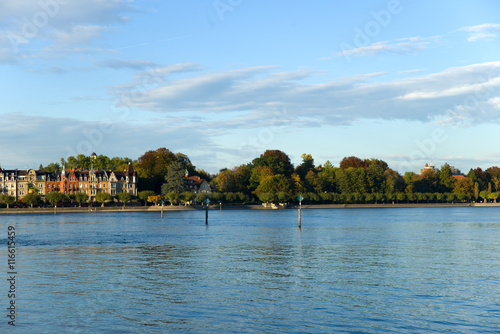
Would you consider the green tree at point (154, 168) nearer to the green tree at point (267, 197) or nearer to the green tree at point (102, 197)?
the green tree at point (102, 197)

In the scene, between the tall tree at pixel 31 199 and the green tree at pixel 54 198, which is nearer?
the tall tree at pixel 31 199

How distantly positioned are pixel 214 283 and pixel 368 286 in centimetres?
812

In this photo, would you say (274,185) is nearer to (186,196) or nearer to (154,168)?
(186,196)

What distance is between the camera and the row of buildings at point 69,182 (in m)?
186

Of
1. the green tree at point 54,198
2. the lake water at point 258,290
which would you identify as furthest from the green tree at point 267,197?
the lake water at point 258,290

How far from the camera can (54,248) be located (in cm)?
5172

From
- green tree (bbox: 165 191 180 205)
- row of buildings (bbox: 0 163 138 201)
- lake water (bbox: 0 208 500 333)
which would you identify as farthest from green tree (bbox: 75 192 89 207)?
lake water (bbox: 0 208 500 333)

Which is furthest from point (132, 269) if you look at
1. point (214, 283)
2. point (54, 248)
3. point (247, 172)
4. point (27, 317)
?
point (247, 172)

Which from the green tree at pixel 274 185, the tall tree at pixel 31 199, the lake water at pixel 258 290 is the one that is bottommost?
the lake water at pixel 258 290

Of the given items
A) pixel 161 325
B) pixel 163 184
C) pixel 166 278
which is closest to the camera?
pixel 161 325

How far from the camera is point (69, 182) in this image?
187 metres

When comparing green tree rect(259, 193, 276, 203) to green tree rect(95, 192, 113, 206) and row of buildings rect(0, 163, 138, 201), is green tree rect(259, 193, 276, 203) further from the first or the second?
green tree rect(95, 192, 113, 206)

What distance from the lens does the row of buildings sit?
7328 inches

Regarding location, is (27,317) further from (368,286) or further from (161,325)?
(368,286)
